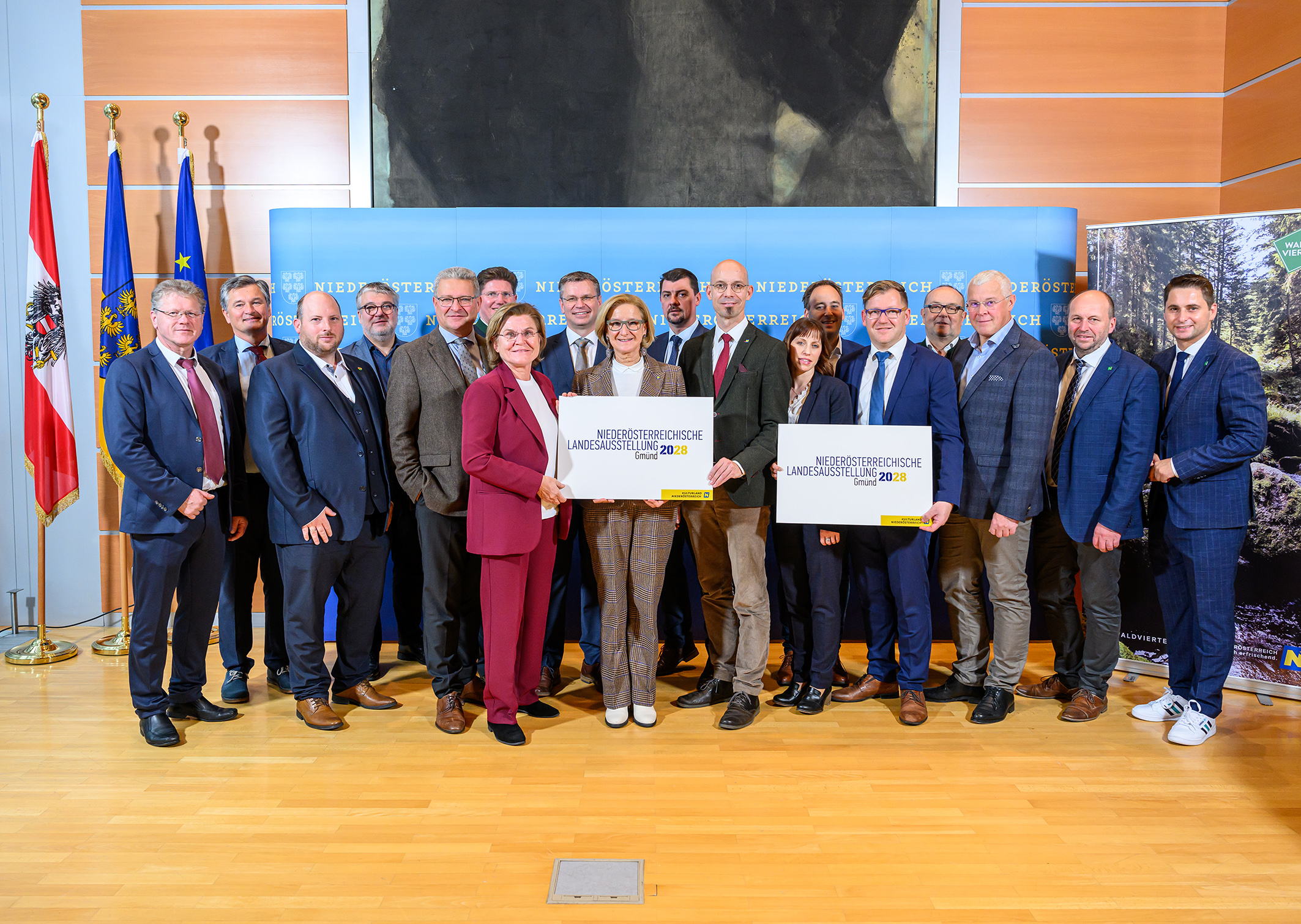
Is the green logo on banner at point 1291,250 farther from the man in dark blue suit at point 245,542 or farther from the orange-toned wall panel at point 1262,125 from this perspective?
the man in dark blue suit at point 245,542

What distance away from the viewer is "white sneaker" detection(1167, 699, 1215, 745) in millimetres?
3279

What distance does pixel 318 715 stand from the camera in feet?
11.2

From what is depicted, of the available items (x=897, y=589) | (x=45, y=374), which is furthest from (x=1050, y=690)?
(x=45, y=374)

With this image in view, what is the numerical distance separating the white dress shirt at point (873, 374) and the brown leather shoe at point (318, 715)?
2.64m

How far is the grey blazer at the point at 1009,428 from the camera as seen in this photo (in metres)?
3.39

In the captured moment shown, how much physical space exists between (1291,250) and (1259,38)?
199 centimetres

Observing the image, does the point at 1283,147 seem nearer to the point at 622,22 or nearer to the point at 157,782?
the point at 622,22

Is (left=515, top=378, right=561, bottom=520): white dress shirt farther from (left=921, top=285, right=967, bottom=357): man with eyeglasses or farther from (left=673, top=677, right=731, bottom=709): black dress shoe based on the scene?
(left=921, top=285, right=967, bottom=357): man with eyeglasses

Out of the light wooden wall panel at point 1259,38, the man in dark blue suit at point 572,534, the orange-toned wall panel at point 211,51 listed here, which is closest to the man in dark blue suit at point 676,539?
the man in dark blue suit at point 572,534

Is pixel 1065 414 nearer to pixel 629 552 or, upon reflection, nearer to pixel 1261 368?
pixel 1261 368

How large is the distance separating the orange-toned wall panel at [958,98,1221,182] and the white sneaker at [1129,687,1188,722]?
10.7ft

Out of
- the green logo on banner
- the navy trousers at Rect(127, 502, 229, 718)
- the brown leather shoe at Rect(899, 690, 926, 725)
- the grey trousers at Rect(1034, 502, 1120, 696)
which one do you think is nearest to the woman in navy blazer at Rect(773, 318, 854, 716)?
the brown leather shoe at Rect(899, 690, 926, 725)

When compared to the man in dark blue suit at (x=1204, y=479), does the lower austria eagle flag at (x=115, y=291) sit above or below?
above

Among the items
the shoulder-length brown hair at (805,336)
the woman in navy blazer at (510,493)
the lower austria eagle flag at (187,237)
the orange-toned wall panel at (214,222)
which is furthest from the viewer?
Result: the orange-toned wall panel at (214,222)
